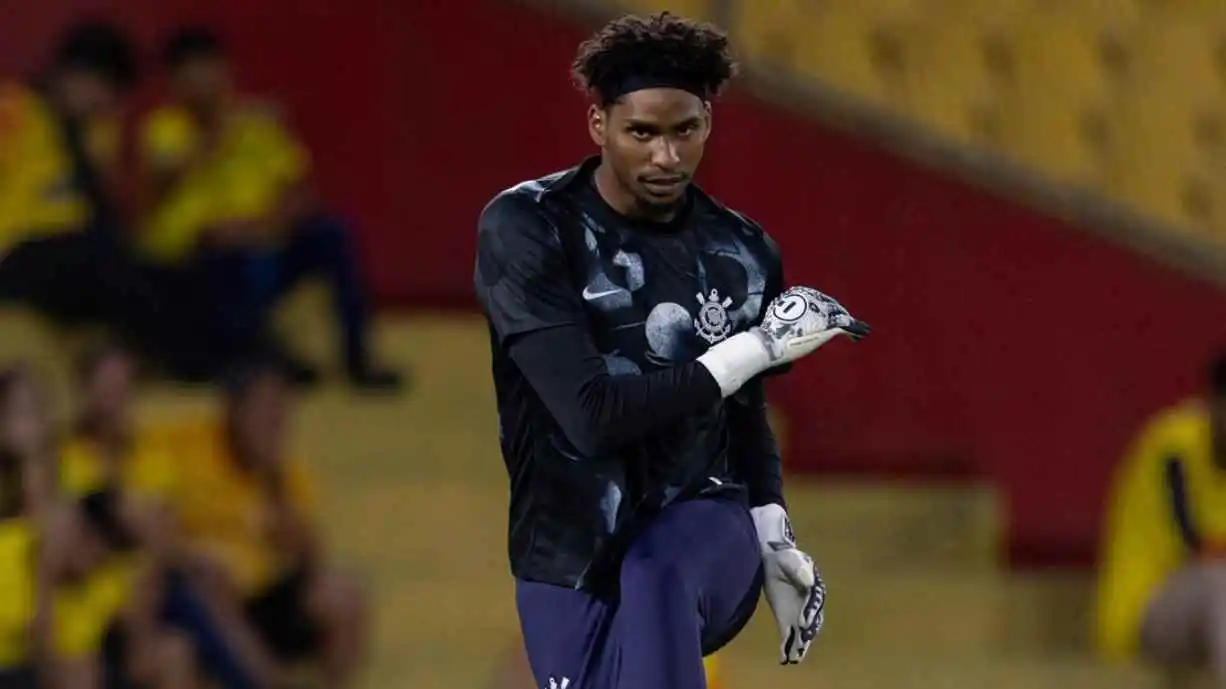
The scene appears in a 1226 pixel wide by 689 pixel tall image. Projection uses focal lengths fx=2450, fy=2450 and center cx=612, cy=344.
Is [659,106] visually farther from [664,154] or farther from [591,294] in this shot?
[591,294]

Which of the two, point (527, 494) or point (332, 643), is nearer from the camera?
point (527, 494)

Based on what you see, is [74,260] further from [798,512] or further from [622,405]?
[622,405]

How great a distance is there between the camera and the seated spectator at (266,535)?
5895 mm

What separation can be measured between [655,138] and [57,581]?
2.87m

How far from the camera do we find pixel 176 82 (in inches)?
269

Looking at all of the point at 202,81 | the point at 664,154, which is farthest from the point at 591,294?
the point at 202,81

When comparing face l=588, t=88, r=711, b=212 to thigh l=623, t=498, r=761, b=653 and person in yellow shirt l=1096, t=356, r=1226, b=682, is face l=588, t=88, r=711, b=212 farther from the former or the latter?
person in yellow shirt l=1096, t=356, r=1226, b=682

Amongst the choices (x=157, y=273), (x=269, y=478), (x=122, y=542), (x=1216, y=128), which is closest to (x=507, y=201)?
(x=122, y=542)

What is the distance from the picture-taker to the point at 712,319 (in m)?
3.11

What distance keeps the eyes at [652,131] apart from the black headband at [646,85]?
0.14 feet

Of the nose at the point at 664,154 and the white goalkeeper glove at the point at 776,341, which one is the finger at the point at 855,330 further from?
the nose at the point at 664,154

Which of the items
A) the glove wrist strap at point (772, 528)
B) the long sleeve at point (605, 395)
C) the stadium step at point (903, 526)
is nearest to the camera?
the long sleeve at point (605, 395)

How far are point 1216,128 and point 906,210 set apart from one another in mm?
924

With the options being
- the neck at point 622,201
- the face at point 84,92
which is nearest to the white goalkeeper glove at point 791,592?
the neck at point 622,201
